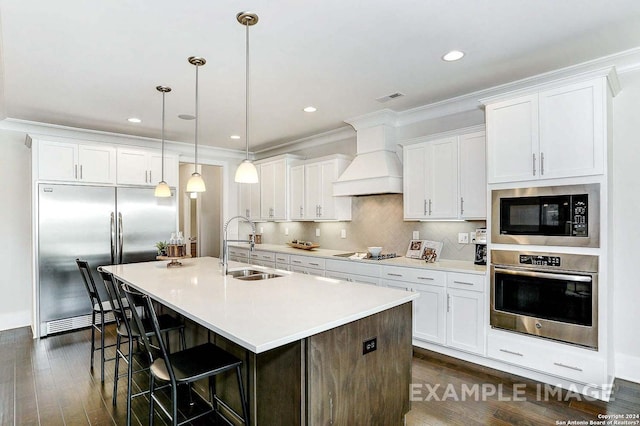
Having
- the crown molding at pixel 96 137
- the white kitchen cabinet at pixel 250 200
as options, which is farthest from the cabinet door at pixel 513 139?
the crown molding at pixel 96 137

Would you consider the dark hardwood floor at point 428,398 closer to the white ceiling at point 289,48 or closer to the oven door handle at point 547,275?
the oven door handle at point 547,275

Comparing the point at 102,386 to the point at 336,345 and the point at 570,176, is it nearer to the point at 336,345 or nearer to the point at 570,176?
the point at 336,345

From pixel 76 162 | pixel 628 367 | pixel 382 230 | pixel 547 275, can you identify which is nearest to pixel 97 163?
pixel 76 162

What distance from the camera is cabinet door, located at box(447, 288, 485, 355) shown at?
321 centimetres

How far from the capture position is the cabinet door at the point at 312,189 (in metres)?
5.14

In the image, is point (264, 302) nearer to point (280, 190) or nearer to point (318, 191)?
point (318, 191)

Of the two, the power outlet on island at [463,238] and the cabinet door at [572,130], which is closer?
the cabinet door at [572,130]

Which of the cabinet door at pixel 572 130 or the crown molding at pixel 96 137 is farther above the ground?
the crown molding at pixel 96 137

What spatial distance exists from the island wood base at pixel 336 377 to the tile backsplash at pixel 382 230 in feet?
6.26

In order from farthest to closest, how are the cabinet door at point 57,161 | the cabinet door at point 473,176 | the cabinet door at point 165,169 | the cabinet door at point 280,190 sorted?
the cabinet door at point 280,190 < the cabinet door at point 165,169 < the cabinet door at point 57,161 < the cabinet door at point 473,176

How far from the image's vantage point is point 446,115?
159 inches

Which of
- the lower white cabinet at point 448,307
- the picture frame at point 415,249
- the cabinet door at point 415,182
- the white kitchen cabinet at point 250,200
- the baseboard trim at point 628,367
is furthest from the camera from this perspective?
the white kitchen cabinet at point 250,200

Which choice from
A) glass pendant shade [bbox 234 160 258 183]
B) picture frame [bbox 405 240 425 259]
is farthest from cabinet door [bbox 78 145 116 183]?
picture frame [bbox 405 240 425 259]

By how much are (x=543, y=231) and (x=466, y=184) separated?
900mm
